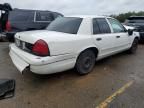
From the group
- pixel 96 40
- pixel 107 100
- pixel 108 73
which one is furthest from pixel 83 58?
pixel 107 100

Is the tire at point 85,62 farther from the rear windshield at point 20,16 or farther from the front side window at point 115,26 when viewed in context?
the rear windshield at point 20,16

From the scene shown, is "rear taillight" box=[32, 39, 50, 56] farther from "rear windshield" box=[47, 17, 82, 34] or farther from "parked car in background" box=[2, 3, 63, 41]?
"parked car in background" box=[2, 3, 63, 41]

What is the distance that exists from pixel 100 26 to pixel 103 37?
1.07ft

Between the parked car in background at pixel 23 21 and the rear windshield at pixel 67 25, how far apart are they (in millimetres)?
2289

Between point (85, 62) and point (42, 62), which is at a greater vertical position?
point (42, 62)

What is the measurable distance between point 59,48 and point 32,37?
625 millimetres

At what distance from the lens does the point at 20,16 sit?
6.60 m

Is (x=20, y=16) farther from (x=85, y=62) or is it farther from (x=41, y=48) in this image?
(x=41, y=48)

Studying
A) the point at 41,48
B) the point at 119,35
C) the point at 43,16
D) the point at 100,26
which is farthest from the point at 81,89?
the point at 43,16

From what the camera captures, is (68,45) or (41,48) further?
(68,45)

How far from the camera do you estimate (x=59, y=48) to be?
337 centimetres

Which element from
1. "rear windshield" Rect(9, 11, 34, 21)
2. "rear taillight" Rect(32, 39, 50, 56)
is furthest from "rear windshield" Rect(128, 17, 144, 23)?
"rear taillight" Rect(32, 39, 50, 56)

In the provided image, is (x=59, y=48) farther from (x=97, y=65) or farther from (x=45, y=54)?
(x=97, y=65)

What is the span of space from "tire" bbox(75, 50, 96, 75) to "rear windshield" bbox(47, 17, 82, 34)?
2.05 feet
